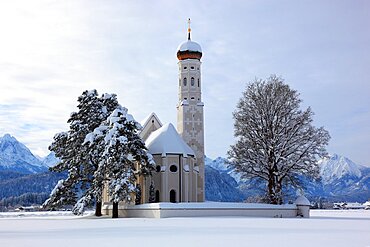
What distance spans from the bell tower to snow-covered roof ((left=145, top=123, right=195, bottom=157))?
4739 mm

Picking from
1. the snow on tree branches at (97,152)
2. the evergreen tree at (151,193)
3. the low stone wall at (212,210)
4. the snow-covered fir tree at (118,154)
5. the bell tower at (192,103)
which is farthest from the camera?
the bell tower at (192,103)

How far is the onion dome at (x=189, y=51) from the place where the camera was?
59.0 metres

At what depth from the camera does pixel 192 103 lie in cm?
5841

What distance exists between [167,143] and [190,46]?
573 inches

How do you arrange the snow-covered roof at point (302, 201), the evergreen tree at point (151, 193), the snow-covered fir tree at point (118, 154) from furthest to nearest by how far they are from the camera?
the evergreen tree at point (151, 193), the snow-covered roof at point (302, 201), the snow-covered fir tree at point (118, 154)

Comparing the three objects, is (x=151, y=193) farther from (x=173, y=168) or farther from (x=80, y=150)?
(x=80, y=150)

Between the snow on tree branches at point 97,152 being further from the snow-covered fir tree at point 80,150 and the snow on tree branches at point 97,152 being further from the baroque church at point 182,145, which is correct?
the baroque church at point 182,145

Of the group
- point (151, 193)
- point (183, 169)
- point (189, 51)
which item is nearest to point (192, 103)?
point (189, 51)

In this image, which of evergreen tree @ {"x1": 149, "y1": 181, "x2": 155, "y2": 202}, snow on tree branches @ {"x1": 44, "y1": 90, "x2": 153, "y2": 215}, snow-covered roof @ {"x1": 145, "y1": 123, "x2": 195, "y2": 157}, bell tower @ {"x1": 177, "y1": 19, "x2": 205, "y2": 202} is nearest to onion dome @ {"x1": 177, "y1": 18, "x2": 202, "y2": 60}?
bell tower @ {"x1": 177, "y1": 19, "x2": 205, "y2": 202}

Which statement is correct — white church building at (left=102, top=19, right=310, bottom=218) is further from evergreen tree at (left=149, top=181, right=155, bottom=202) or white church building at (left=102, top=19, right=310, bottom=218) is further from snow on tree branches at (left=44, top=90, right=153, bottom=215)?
snow on tree branches at (left=44, top=90, right=153, bottom=215)

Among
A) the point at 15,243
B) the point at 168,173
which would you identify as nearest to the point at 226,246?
the point at 15,243

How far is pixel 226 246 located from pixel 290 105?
98.4 feet

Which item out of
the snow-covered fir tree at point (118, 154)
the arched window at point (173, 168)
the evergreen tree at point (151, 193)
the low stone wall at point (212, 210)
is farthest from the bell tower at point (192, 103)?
the low stone wall at point (212, 210)

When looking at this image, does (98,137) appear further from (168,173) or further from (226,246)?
(226,246)
